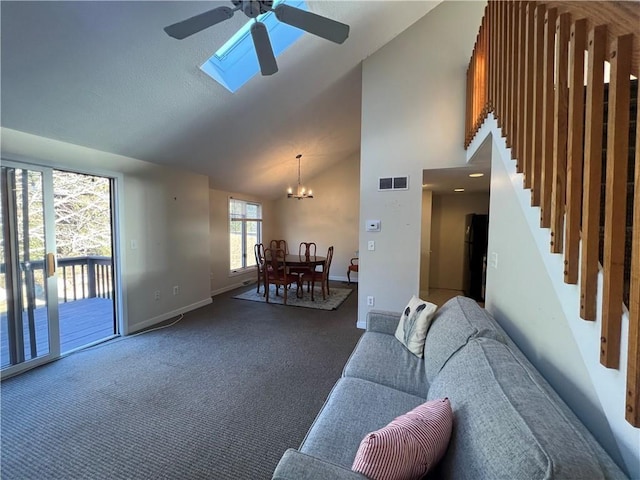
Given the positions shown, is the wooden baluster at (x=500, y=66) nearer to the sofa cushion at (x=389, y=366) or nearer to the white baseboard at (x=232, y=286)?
the sofa cushion at (x=389, y=366)

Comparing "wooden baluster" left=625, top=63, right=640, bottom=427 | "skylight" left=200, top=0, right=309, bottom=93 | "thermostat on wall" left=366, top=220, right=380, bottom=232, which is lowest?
"wooden baluster" left=625, top=63, right=640, bottom=427

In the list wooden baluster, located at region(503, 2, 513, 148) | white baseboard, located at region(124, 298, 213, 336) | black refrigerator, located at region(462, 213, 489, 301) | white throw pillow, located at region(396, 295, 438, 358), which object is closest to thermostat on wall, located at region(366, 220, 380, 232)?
white throw pillow, located at region(396, 295, 438, 358)

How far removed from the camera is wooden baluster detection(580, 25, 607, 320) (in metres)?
0.91

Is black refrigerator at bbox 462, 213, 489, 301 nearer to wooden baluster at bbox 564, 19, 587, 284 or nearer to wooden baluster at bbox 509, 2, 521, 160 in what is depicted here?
wooden baluster at bbox 509, 2, 521, 160

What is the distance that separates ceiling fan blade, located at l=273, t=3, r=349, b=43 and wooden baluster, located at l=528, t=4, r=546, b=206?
1058 mm

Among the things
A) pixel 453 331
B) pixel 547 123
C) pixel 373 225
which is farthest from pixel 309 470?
pixel 373 225

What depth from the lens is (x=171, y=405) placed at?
2.08 meters

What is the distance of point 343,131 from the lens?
5426 millimetres

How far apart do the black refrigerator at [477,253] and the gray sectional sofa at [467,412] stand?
3.29 meters

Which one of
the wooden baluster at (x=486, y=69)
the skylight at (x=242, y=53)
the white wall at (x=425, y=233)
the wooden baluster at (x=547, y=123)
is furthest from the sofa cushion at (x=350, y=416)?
the white wall at (x=425, y=233)

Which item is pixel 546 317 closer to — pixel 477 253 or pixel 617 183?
pixel 617 183

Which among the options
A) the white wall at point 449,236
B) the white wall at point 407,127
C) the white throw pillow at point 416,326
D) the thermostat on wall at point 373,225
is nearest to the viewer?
the white throw pillow at point 416,326

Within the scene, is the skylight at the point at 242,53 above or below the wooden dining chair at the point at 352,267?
above

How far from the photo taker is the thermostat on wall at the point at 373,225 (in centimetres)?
356
